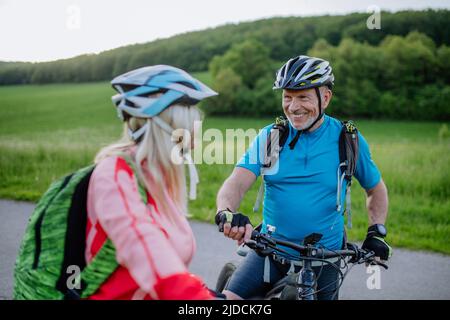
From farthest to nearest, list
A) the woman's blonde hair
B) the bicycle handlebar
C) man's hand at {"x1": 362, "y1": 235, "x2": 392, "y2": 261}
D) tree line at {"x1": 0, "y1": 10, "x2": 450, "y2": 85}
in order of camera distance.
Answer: tree line at {"x1": 0, "y1": 10, "x2": 450, "y2": 85} → man's hand at {"x1": 362, "y1": 235, "x2": 392, "y2": 261} → the bicycle handlebar → the woman's blonde hair

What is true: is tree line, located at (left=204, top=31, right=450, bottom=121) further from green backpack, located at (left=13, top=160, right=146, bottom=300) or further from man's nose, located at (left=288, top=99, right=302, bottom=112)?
green backpack, located at (left=13, top=160, right=146, bottom=300)

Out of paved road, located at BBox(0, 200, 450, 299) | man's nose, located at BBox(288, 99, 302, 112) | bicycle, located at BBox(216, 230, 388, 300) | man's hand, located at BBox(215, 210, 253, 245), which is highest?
man's nose, located at BBox(288, 99, 302, 112)

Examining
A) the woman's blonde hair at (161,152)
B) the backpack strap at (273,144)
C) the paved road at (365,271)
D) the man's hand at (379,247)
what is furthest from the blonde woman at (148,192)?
the paved road at (365,271)

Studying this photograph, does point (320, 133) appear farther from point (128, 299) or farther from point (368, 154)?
point (128, 299)

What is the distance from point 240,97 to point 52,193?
4325cm

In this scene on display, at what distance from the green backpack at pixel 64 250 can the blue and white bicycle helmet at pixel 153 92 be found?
242mm

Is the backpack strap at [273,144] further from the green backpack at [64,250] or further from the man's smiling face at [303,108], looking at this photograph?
the green backpack at [64,250]

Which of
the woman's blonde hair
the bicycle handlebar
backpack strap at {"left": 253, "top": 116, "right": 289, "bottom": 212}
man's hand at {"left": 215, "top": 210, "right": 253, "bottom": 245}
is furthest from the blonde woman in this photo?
backpack strap at {"left": 253, "top": 116, "right": 289, "bottom": 212}

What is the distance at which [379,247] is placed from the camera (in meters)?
2.99

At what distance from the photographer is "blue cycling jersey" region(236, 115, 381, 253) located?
10.1 feet

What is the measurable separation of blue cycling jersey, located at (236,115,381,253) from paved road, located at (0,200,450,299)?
76.0 inches

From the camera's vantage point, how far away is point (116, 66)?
22.4m

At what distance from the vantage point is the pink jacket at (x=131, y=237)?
5.64 feet

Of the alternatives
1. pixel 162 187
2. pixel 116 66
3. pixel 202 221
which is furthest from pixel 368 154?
pixel 116 66
